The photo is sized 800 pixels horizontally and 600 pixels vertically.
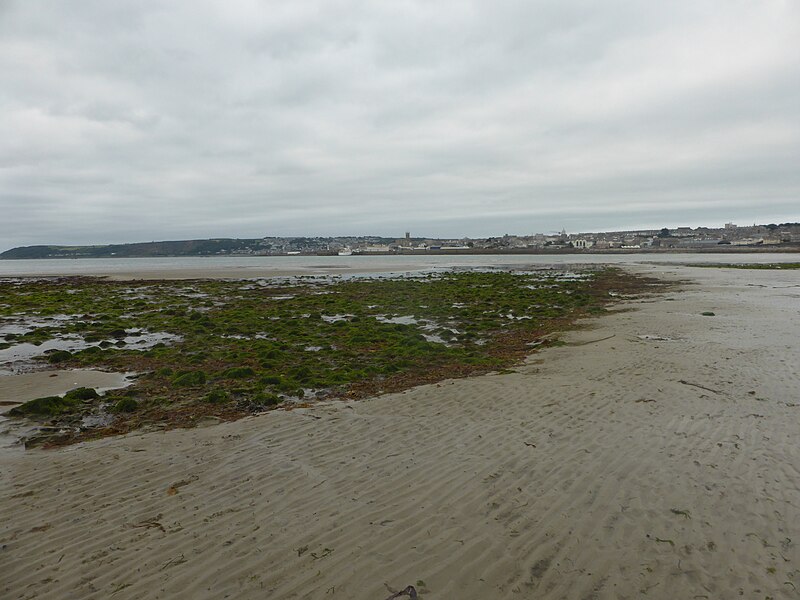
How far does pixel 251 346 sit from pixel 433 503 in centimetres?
995

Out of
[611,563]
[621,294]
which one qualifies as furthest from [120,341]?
[621,294]

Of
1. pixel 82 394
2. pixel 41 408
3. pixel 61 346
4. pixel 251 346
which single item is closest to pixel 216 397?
pixel 82 394

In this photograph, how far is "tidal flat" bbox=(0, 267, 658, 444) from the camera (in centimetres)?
830

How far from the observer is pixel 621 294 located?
2809 cm

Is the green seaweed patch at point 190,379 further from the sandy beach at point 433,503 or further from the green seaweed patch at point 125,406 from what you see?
the sandy beach at point 433,503

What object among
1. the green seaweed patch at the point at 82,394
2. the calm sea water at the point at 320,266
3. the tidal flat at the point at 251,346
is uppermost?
the calm sea water at the point at 320,266

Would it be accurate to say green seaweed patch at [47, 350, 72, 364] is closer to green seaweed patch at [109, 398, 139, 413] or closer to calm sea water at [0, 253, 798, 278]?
green seaweed patch at [109, 398, 139, 413]

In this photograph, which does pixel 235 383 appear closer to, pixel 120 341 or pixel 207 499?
pixel 207 499

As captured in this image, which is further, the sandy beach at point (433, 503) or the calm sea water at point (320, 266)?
the calm sea water at point (320, 266)

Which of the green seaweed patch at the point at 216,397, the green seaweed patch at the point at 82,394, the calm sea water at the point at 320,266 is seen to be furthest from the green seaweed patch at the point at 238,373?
the calm sea water at the point at 320,266

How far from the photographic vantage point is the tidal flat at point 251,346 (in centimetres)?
830

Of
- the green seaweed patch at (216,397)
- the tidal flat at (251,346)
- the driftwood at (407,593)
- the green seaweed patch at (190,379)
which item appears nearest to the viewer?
the driftwood at (407,593)

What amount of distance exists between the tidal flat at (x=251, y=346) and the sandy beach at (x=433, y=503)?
4.34 feet

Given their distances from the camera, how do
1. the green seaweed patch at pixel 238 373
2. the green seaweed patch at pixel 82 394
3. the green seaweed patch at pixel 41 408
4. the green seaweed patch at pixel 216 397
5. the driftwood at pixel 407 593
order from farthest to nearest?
1. the green seaweed patch at pixel 238 373
2. the green seaweed patch at pixel 82 394
3. the green seaweed patch at pixel 216 397
4. the green seaweed patch at pixel 41 408
5. the driftwood at pixel 407 593
